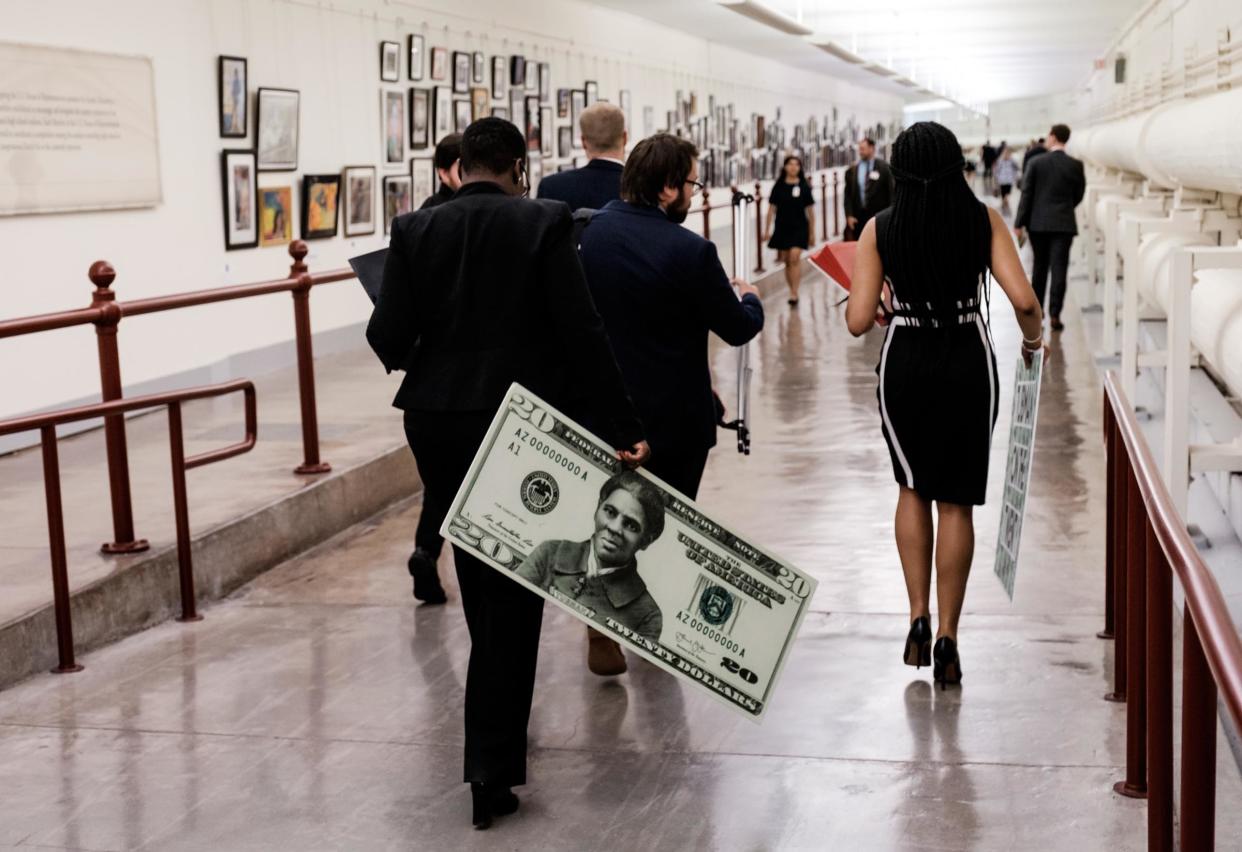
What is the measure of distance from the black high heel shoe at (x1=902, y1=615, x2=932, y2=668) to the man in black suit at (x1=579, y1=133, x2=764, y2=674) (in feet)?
2.73

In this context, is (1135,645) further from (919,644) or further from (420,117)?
(420,117)

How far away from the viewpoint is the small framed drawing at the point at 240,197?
1079 centimetres

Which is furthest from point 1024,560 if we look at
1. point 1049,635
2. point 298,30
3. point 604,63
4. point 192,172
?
point 604,63

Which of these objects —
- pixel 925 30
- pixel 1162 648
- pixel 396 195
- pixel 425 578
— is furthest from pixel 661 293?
pixel 925 30

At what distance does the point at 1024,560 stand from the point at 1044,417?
3.42 m

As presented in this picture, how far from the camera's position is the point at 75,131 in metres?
8.93

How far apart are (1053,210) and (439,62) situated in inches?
212

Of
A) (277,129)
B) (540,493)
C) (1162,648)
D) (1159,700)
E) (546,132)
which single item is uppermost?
(277,129)

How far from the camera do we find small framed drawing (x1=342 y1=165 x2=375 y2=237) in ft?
42.3

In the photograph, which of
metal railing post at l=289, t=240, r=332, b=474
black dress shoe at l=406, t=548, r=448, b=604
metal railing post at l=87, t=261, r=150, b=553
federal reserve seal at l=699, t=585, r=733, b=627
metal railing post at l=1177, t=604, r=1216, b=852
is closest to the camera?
metal railing post at l=1177, t=604, r=1216, b=852

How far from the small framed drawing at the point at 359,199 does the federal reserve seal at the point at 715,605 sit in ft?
30.9

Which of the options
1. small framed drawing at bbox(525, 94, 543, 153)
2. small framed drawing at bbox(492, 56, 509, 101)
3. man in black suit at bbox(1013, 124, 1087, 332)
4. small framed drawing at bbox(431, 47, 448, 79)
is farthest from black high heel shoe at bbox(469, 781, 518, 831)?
small framed drawing at bbox(525, 94, 543, 153)

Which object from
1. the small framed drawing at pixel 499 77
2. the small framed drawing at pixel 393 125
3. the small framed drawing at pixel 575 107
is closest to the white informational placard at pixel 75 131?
the small framed drawing at pixel 393 125

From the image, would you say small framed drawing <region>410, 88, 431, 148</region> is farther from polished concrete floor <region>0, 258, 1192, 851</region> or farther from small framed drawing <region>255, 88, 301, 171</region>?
polished concrete floor <region>0, 258, 1192, 851</region>
